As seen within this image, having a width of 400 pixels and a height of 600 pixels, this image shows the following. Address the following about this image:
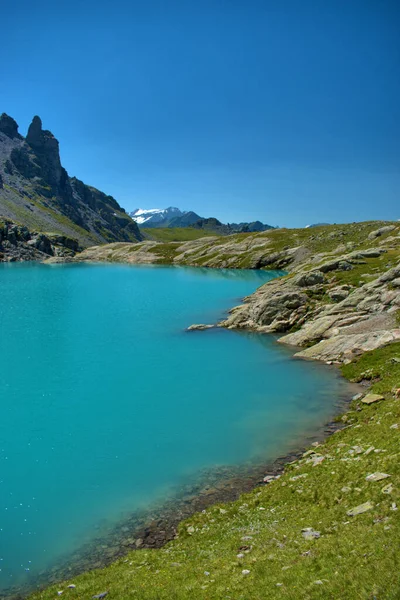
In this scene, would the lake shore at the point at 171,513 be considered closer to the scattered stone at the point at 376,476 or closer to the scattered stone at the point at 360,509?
the scattered stone at the point at 376,476

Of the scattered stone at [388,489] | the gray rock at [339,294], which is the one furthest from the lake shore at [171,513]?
the gray rock at [339,294]

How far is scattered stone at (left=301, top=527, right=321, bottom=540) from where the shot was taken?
14.7 metres

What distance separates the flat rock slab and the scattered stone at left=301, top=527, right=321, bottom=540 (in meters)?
18.0

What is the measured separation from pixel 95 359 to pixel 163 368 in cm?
991

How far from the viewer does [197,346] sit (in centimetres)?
5569

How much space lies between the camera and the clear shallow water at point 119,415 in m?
22.8

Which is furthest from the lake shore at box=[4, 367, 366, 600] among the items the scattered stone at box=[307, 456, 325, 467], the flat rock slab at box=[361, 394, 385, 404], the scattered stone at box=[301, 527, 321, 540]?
the scattered stone at box=[301, 527, 321, 540]

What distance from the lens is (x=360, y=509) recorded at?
15.7m

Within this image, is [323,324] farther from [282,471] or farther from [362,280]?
[282,471]

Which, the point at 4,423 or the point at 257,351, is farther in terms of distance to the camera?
the point at 257,351

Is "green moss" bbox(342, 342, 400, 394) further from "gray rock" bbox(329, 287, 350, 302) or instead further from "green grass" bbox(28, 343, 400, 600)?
"gray rock" bbox(329, 287, 350, 302)

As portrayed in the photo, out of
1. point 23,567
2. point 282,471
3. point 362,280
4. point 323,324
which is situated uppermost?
point 362,280

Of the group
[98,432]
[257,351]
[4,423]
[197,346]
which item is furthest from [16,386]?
[257,351]

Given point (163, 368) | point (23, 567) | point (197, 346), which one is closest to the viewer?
point (23, 567)
